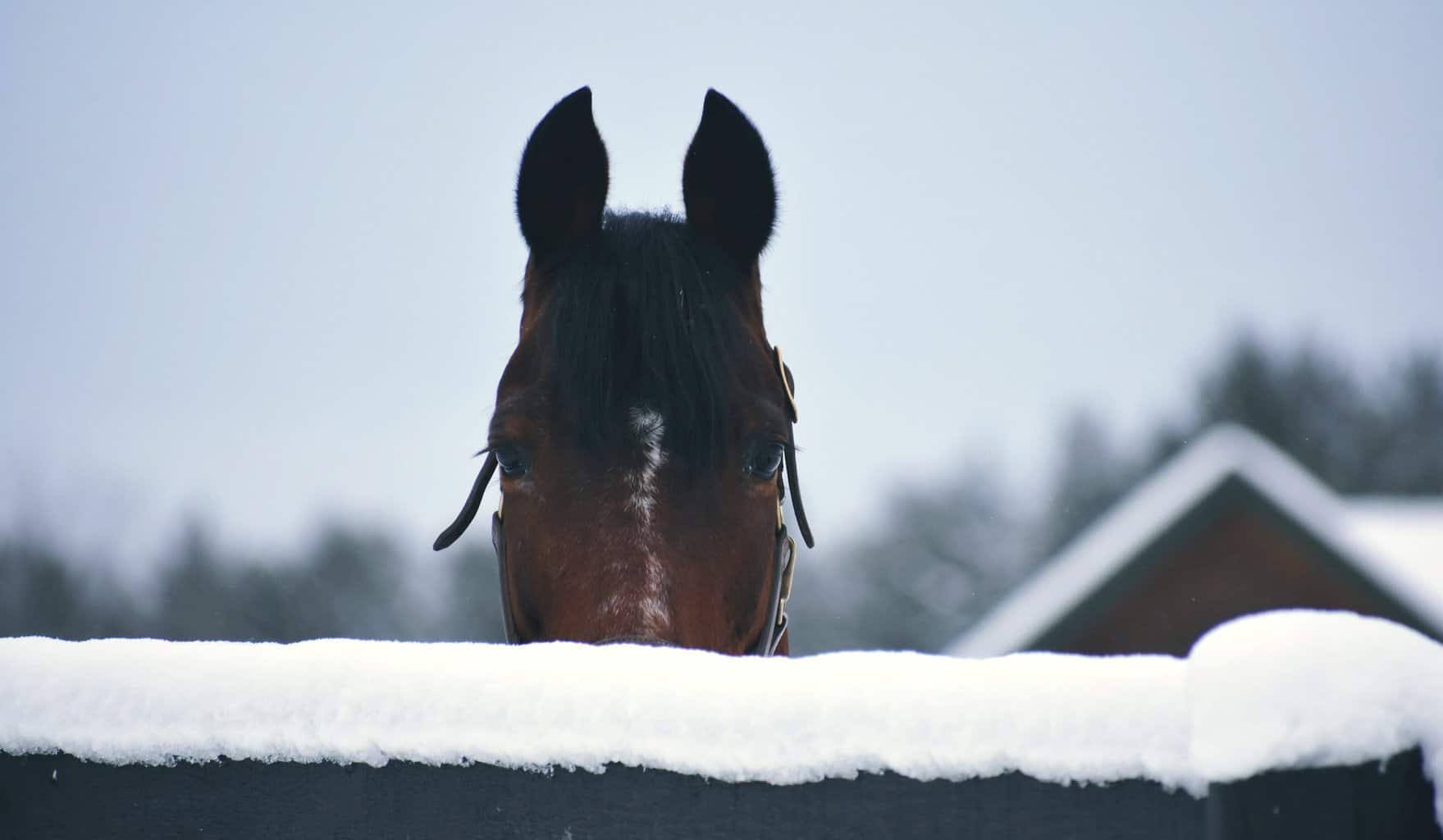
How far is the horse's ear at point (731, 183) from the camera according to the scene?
10.7 feet

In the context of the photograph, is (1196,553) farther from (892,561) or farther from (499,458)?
(892,561)

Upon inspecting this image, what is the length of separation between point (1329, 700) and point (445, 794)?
2.38 feet

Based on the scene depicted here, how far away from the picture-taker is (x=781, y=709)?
3.11 feet

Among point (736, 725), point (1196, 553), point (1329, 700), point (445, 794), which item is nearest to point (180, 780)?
point (445, 794)

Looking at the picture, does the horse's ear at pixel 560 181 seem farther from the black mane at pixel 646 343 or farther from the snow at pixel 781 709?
the snow at pixel 781 709

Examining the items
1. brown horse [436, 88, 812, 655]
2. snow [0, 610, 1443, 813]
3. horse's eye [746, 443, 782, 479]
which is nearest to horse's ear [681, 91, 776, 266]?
brown horse [436, 88, 812, 655]

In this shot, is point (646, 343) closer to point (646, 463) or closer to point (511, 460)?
point (646, 463)

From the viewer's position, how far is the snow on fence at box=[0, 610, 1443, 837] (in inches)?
32.6

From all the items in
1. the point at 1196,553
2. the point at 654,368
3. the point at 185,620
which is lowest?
the point at 185,620

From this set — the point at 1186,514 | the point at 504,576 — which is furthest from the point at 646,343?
the point at 1186,514

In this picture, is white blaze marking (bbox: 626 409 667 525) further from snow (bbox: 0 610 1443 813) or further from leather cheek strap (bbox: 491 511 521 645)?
snow (bbox: 0 610 1443 813)

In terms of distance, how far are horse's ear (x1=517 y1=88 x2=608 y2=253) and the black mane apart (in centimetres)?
27

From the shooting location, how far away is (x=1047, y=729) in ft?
3.04

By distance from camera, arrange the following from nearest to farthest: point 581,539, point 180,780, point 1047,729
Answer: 1. point 1047,729
2. point 180,780
3. point 581,539
